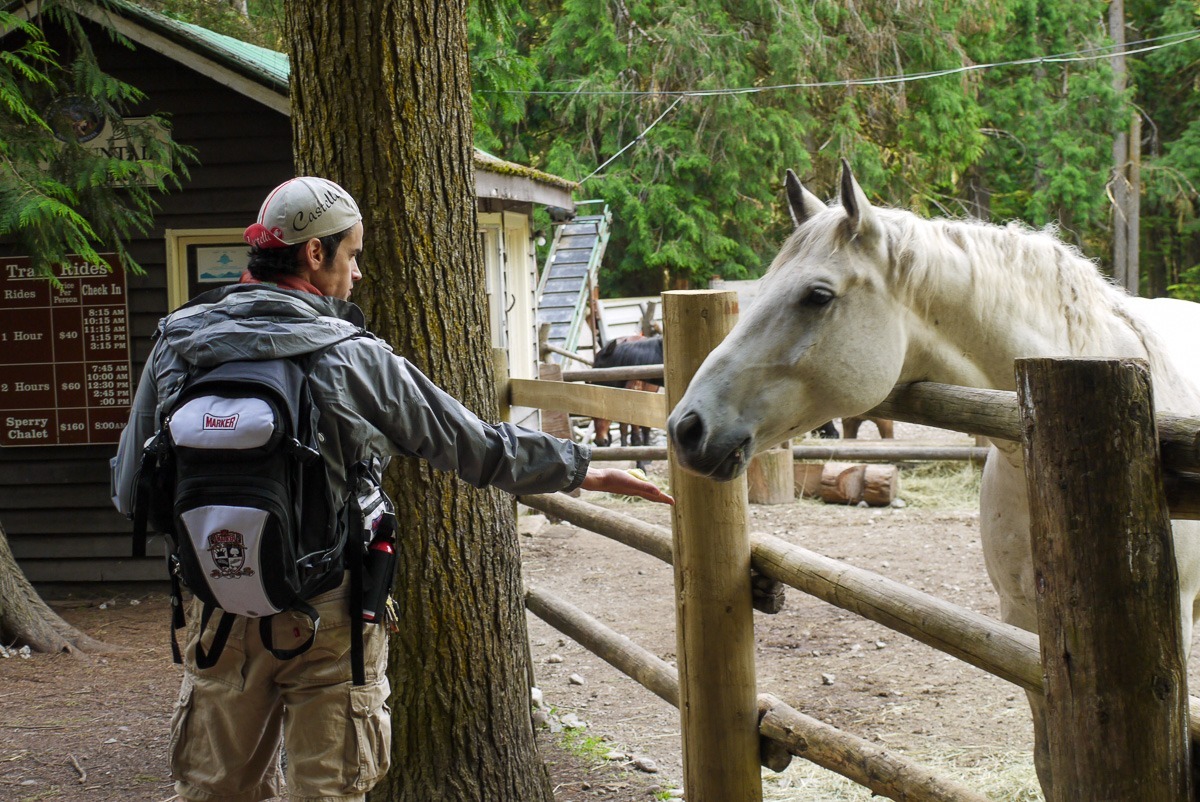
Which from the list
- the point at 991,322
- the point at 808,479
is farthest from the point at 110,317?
the point at 991,322

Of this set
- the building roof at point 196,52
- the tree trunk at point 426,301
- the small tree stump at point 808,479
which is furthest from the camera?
the small tree stump at point 808,479

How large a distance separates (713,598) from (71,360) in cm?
611

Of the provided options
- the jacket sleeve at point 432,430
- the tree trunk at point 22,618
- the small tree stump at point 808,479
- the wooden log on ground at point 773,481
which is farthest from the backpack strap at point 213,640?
the small tree stump at point 808,479

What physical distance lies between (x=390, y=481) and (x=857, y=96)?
68.8ft

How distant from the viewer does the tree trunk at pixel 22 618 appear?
18.2ft

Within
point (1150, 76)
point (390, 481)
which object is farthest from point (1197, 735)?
point (1150, 76)

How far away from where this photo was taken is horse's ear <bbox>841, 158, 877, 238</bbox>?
2252 mm

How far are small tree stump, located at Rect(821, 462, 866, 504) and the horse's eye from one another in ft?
23.1

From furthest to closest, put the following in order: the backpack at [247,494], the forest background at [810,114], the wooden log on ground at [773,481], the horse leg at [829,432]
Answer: the forest background at [810,114] → the horse leg at [829,432] → the wooden log on ground at [773,481] → the backpack at [247,494]

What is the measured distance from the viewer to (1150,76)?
24.5m

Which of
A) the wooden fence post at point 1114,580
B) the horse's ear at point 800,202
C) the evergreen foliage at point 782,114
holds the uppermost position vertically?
the evergreen foliage at point 782,114

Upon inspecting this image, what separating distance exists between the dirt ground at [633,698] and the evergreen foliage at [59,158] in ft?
7.24

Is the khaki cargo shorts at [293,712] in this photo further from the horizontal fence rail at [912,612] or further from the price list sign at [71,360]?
the price list sign at [71,360]

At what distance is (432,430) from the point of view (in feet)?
7.23
